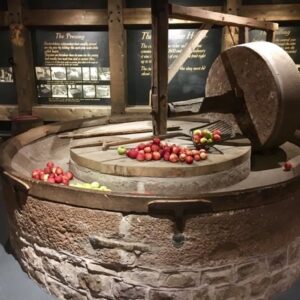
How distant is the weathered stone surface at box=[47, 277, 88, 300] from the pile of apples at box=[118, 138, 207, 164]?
122cm

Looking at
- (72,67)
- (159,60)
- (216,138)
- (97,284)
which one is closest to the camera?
(97,284)

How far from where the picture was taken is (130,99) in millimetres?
6738

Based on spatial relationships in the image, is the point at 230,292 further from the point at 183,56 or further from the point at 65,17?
the point at 65,17

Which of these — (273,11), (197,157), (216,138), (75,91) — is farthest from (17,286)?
(273,11)

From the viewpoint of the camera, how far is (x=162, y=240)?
9.27ft

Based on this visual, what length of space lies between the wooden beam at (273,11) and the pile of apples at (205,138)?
2.84 m

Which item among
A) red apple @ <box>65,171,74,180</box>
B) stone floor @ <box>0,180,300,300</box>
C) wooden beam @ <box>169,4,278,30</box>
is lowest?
stone floor @ <box>0,180,300,300</box>

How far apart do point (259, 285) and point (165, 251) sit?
847mm

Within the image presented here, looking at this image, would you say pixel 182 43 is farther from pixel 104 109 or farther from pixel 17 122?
pixel 17 122

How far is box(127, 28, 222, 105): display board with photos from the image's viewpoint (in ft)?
20.9

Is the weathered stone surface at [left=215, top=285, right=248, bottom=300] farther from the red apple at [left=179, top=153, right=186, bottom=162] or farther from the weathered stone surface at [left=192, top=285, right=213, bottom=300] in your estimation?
the red apple at [left=179, top=153, right=186, bottom=162]

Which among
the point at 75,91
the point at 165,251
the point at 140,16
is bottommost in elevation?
the point at 165,251

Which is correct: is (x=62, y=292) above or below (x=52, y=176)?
below

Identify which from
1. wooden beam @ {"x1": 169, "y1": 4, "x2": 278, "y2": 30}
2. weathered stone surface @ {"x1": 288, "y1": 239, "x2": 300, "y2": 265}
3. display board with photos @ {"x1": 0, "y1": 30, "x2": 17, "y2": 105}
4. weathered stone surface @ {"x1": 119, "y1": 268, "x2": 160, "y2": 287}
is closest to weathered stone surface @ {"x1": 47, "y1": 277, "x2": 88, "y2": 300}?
weathered stone surface @ {"x1": 119, "y1": 268, "x2": 160, "y2": 287}
